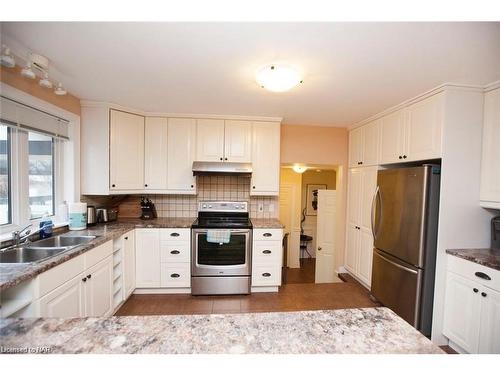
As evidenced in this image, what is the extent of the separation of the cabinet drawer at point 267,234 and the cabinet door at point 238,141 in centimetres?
96

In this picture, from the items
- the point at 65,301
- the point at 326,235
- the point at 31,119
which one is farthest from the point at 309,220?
the point at 31,119

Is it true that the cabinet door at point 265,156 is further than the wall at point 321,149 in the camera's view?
No

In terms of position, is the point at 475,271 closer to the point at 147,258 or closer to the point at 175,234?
the point at 175,234

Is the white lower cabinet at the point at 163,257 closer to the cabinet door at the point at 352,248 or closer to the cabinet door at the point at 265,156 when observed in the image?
the cabinet door at the point at 265,156

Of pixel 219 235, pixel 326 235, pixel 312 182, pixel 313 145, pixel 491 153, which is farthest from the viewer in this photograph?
pixel 312 182

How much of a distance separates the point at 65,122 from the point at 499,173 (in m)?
4.08

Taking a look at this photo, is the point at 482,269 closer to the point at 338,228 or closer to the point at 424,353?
the point at 424,353

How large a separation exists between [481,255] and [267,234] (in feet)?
6.23

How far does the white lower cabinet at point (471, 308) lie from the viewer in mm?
1561

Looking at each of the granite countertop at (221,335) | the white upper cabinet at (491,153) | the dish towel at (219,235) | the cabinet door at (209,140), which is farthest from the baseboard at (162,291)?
the white upper cabinet at (491,153)

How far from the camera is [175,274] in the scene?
8.86 feet

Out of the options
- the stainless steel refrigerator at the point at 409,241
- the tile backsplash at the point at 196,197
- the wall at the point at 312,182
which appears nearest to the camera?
the stainless steel refrigerator at the point at 409,241

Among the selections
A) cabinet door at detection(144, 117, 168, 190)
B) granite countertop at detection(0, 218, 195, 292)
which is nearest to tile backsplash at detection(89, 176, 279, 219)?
granite countertop at detection(0, 218, 195, 292)
